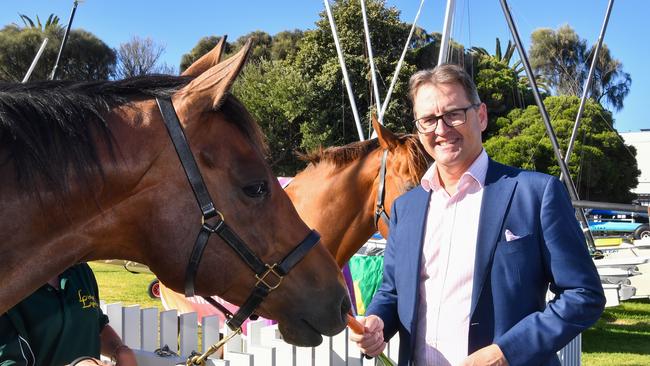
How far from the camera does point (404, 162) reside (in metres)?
3.96

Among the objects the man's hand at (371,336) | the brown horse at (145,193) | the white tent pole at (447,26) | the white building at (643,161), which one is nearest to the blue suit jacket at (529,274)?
the man's hand at (371,336)

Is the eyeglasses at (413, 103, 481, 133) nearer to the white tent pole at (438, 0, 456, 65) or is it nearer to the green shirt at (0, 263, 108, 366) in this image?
the green shirt at (0, 263, 108, 366)

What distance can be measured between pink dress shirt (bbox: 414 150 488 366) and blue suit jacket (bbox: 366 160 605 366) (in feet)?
0.14

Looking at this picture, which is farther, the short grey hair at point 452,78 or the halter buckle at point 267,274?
the short grey hair at point 452,78

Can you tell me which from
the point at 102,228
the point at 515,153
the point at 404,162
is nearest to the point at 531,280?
the point at 102,228

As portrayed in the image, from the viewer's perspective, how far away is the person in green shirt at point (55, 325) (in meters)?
2.05

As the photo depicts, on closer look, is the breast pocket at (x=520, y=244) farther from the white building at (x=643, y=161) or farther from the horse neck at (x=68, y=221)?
the white building at (x=643, y=161)

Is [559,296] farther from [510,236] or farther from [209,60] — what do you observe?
[209,60]

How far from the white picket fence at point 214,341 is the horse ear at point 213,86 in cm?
149

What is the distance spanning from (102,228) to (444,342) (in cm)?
120

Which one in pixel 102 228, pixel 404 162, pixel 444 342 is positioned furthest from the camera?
pixel 404 162

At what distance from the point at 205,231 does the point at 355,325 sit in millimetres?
676

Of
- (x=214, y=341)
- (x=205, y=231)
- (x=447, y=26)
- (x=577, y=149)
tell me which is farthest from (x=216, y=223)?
(x=577, y=149)

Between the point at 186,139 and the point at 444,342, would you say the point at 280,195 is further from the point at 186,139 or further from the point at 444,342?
the point at 444,342
